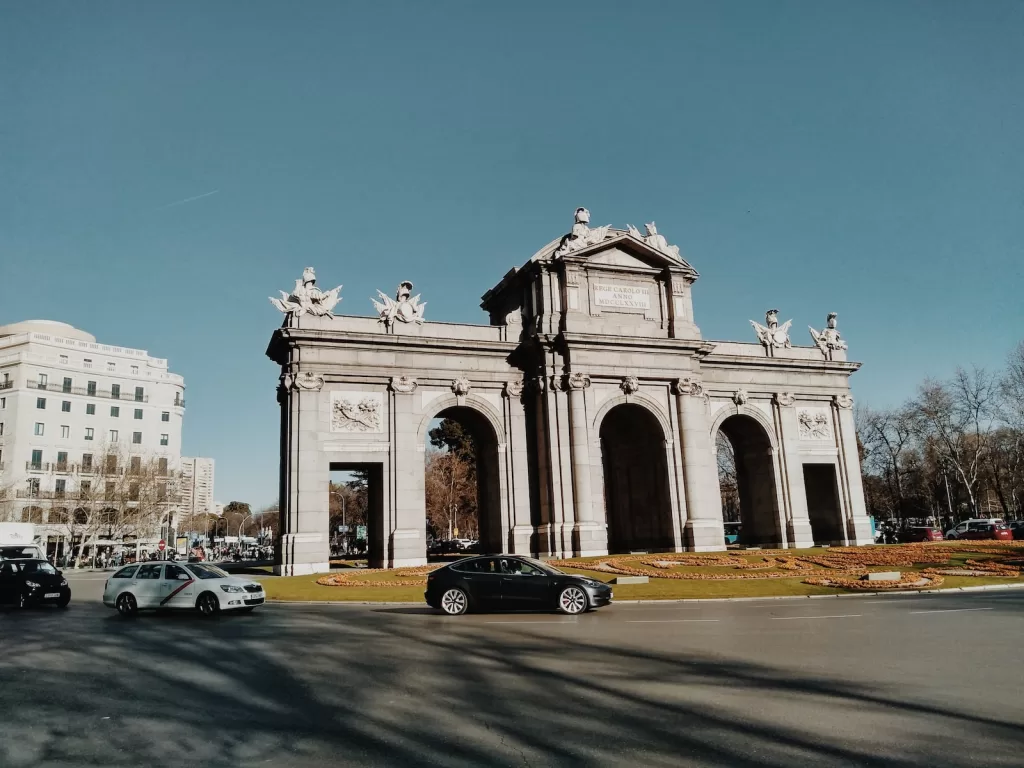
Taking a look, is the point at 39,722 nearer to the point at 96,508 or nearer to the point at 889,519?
the point at 96,508

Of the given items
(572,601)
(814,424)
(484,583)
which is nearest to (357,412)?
(484,583)

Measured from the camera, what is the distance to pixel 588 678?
10125mm

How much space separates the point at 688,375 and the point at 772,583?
18.5m

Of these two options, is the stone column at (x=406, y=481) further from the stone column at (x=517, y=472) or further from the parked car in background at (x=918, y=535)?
the parked car in background at (x=918, y=535)

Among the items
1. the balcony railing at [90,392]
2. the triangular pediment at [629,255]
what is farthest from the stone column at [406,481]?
the balcony railing at [90,392]

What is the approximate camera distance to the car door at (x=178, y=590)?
820 inches

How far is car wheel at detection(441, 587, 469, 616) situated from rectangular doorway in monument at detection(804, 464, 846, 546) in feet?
117

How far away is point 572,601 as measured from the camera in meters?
19.0

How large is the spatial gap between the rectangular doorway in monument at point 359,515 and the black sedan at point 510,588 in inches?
711

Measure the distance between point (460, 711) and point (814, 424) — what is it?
44.5 m

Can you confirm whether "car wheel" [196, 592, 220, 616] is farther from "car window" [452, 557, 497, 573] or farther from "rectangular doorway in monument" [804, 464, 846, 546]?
"rectangular doorway in monument" [804, 464, 846, 546]

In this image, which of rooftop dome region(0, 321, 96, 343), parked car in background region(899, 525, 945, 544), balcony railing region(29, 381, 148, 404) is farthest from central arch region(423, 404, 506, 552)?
rooftop dome region(0, 321, 96, 343)

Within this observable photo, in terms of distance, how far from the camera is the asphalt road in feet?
22.7

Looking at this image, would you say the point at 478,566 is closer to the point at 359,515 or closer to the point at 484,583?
the point at 484,583
